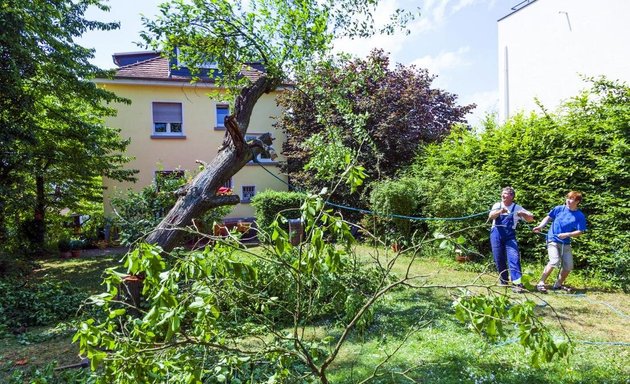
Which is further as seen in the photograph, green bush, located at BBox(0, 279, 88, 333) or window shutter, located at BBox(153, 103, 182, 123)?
window shutter, located at BBox(153, 103, 182, 123)

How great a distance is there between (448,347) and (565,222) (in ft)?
11.0

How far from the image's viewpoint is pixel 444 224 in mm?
9164

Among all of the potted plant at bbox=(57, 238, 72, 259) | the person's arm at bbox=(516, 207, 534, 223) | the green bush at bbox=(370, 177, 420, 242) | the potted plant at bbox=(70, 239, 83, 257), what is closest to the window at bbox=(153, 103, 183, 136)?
the potted plant at bbox=(70, 239, 83, 257)

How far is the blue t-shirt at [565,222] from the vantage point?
586cm

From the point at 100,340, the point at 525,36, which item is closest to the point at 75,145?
the point at 100,340

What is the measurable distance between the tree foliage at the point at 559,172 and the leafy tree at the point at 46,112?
362 inches

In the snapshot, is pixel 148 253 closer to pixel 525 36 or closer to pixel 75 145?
pixel 75 145

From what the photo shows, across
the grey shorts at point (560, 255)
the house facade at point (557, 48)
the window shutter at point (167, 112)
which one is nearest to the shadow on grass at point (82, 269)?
the window shutter at point (167, 112)

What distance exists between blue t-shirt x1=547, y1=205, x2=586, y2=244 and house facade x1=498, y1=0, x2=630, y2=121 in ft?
14.3

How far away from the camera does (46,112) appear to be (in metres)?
9.77

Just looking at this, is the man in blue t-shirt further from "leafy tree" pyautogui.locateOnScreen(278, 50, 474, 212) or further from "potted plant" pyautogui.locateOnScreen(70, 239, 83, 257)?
"potted plant" pyautogui.locateOnScreen(70, 239, 83, 257)

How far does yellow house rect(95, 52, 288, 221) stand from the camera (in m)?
15.8

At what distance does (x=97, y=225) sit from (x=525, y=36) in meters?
17.6

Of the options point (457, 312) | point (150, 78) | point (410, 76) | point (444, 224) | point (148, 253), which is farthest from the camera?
point (150, 78)
